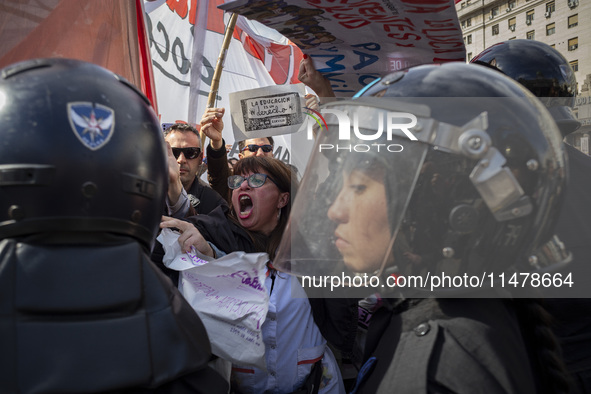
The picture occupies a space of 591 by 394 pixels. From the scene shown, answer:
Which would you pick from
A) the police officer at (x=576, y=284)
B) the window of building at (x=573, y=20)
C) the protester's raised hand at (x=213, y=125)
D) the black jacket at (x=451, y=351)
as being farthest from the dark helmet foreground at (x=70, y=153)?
the window of building at (x=573, y=20)

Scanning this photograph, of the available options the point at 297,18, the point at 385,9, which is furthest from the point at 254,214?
the point at 385,9

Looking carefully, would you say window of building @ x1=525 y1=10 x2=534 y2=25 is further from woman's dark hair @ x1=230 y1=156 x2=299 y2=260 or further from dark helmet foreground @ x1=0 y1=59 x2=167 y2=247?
dark helmet foreground @ x1=0 y1=59 x2=167 y2=247

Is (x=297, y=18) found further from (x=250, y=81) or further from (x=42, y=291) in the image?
(x=250, y=81)

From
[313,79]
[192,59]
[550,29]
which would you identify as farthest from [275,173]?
[550,29]

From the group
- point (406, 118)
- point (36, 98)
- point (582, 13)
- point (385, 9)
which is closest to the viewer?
point (36, 98)

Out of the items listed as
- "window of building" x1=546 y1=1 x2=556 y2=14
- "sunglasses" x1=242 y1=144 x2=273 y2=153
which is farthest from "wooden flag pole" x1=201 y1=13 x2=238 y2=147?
"window of building" x1=546 y1=1 x2=556 y2=14

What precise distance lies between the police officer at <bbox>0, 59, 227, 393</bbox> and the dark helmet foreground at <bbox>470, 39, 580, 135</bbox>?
7.30ft

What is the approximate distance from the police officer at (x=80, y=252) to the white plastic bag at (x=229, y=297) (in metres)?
0.69

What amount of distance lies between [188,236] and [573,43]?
168ft

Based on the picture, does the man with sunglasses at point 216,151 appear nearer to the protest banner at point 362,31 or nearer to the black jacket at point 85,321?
the protest banner at point 362,31

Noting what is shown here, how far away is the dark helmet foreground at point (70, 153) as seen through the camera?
124 cm

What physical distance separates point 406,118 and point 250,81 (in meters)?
5.95

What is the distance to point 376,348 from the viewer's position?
1.43m

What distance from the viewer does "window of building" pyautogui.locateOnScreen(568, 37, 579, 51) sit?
44.3 metres
